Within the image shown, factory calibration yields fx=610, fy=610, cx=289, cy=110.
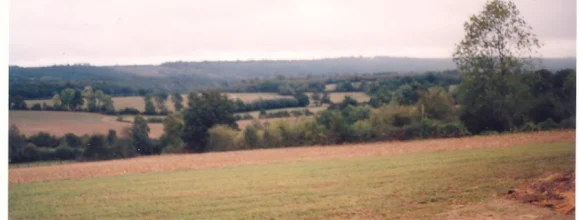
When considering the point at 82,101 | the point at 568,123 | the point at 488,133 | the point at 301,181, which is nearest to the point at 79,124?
the point at 82,101

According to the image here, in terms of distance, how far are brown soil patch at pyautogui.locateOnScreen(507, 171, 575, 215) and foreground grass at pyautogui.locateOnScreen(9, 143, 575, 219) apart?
0.14m

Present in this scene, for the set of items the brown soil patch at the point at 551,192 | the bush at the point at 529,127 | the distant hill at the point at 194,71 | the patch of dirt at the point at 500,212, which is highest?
the distant hill at the point at 194,71

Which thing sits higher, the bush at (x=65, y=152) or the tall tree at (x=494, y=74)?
the tall tree at (x=494, y=74)

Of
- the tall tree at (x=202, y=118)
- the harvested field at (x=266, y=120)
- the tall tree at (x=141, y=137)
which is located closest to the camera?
the tall tree at (x=141, y=137)

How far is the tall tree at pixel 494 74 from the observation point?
7668 mm

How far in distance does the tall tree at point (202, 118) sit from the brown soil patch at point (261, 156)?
187 mm

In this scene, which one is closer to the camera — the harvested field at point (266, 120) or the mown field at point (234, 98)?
the mown field at point (234, 98)

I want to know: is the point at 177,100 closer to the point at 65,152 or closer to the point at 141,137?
the point at 141,137

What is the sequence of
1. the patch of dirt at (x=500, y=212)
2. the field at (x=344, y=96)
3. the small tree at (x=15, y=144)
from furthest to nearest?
the field at (x=344, y=96) → the small tree at (x=15, y=144) → the patch of dirt at (x=500, y=212)

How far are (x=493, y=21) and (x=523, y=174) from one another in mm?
1916

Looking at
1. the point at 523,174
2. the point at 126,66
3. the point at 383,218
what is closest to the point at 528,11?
the point at 523,174

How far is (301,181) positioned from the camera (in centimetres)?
726

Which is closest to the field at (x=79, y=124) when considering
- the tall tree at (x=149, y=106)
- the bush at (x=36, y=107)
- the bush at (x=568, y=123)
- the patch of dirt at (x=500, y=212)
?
the bush at (x=36, y=107)

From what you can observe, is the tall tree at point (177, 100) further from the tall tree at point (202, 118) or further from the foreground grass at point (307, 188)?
the foreground grass at point (307, 188)
